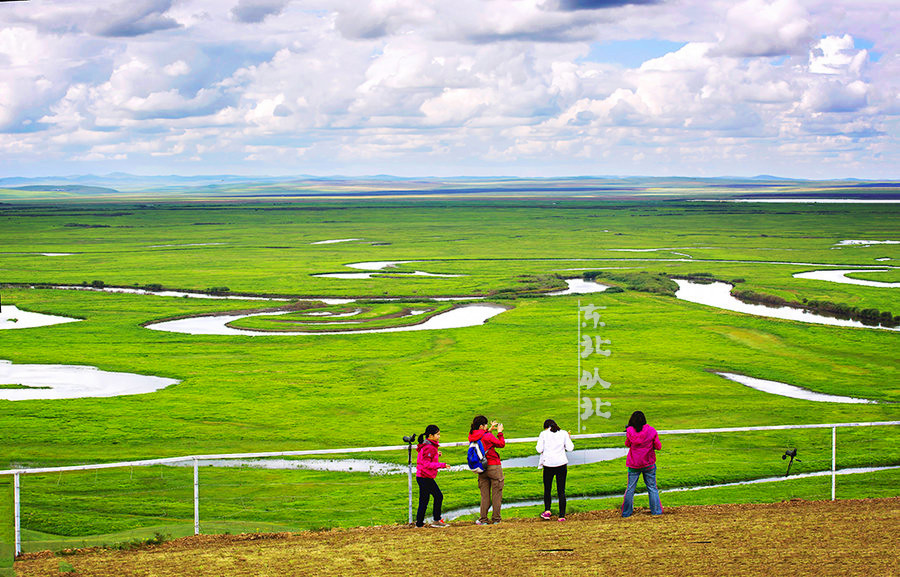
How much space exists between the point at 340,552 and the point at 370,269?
75.0 meters

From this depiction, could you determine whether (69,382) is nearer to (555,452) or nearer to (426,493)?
(426,493)

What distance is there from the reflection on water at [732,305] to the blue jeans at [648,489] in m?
43.3

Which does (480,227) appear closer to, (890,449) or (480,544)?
(890,449)

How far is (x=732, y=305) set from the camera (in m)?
64.1

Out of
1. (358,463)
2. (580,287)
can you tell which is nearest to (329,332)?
(358,463)

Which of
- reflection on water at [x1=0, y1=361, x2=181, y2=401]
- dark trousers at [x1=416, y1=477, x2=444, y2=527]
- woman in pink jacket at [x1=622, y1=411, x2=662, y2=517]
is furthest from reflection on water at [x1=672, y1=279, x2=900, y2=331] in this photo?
dark trousers at [x1=416, y1=477, x2=444, y2=527]

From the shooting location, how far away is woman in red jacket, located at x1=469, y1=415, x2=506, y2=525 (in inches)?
575

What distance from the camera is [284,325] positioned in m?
54.2

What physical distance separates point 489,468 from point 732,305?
173 feet

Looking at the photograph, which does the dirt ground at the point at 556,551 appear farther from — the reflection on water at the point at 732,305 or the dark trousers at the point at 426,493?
the reflection on water at the point at 732,305

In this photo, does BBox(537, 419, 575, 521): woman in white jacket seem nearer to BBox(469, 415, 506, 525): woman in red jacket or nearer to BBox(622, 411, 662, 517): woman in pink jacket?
BBox(469, 415, 506, 525): woman in red jacket

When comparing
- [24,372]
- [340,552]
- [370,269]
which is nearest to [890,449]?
[340,552]

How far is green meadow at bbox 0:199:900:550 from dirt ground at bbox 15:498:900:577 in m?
2.91

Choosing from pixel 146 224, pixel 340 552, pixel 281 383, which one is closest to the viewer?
pixel 340 552
